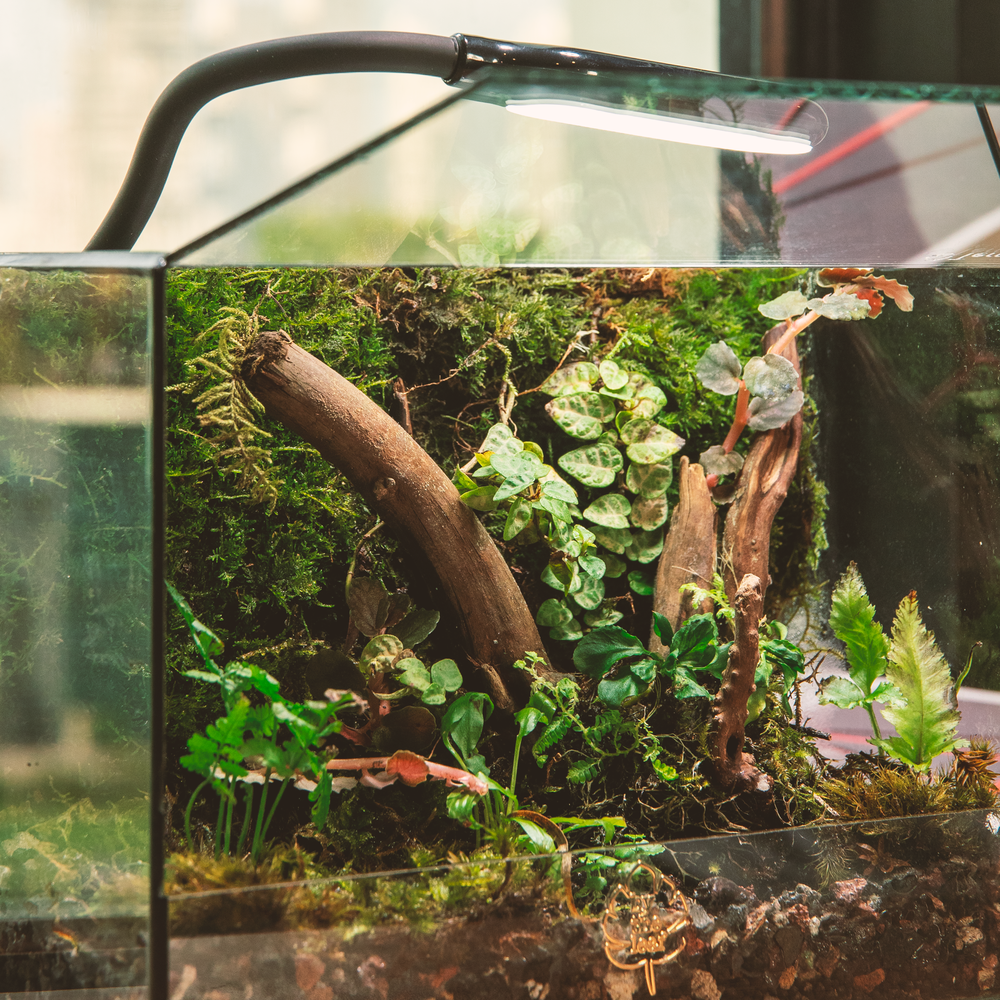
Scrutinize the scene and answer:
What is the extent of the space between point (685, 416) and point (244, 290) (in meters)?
0.77

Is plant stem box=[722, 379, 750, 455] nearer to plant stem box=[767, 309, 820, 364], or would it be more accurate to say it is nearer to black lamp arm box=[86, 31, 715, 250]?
plant stem box=[767, 309, 820, 364]

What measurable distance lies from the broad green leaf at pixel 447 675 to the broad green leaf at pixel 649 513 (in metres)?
0.42

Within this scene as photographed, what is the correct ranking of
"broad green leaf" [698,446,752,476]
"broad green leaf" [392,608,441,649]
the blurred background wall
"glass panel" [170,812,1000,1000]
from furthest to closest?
the blurred background wall < "broad green leaf" [698,446,752,476] < "broad green leaf" [392,608,441,649] < "glass panel" [170,812,1000,1000]

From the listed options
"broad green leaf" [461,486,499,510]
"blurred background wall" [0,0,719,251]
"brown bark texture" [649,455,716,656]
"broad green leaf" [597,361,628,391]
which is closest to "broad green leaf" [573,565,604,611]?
"brown bark texture" [649,455,716,656]

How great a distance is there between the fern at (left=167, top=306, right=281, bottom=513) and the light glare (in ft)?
1.56

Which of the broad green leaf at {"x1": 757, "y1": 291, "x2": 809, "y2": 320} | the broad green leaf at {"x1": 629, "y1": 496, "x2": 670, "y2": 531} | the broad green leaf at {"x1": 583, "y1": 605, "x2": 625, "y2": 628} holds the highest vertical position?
the broad green leaf at {"x1": 757, "y1": 291, "x2": 809, "y2": 320}

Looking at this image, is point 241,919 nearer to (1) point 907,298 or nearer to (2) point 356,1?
(1) point 907,298

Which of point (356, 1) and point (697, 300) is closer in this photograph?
point (697, 300)

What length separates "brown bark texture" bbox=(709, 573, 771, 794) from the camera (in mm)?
880

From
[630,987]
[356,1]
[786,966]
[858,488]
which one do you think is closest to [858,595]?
[858,488]

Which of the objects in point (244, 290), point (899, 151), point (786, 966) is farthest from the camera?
point (244, 290)

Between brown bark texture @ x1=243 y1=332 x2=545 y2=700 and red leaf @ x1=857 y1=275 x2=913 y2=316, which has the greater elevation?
red leaf @ x1=857 y1=275 x2=913 y2=316

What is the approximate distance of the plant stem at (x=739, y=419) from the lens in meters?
1.20

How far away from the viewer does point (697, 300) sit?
1.32m
